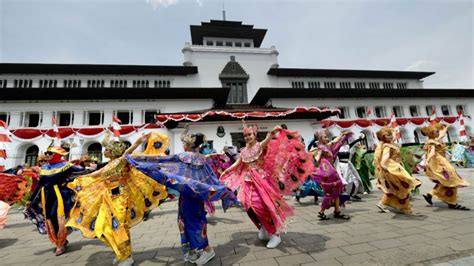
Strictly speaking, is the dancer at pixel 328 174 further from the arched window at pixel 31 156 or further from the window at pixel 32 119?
the window at pixel 32 119

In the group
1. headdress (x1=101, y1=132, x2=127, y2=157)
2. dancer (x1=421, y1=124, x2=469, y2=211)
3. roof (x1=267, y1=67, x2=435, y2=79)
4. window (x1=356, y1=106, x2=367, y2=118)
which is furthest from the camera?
roof (x1=267, y1=67, x2=435, y2=79)

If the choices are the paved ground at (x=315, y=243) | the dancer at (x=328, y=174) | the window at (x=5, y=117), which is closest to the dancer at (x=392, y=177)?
the paved ground at (x=315, y=243)

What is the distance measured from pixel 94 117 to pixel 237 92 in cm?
1323

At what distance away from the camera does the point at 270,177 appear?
3.51 metres

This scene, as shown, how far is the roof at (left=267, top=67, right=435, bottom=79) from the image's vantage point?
22781 millimetres

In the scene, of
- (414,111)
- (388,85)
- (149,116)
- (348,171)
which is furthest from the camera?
(388,85)

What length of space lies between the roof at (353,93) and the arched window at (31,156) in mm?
18976

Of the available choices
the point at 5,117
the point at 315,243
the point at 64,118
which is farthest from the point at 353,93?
the point at 5,117

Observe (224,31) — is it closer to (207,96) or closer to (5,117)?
(207,96)

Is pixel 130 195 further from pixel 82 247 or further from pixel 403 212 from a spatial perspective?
pixel 403 212

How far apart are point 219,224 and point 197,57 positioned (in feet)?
68.0

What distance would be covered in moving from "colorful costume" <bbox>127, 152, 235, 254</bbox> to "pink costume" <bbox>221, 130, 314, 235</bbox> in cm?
42

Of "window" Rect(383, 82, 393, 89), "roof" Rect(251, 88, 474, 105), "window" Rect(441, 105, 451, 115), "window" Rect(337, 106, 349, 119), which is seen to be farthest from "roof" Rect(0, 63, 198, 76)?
"window" Rect(441, 105, 451, 115)

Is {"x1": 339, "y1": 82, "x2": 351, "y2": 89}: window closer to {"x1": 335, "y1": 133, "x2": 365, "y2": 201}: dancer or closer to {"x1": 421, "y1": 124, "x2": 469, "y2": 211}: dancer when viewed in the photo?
{"x1": 421, "y1": 124, "x2": 469, "y2": 211}: dancer
